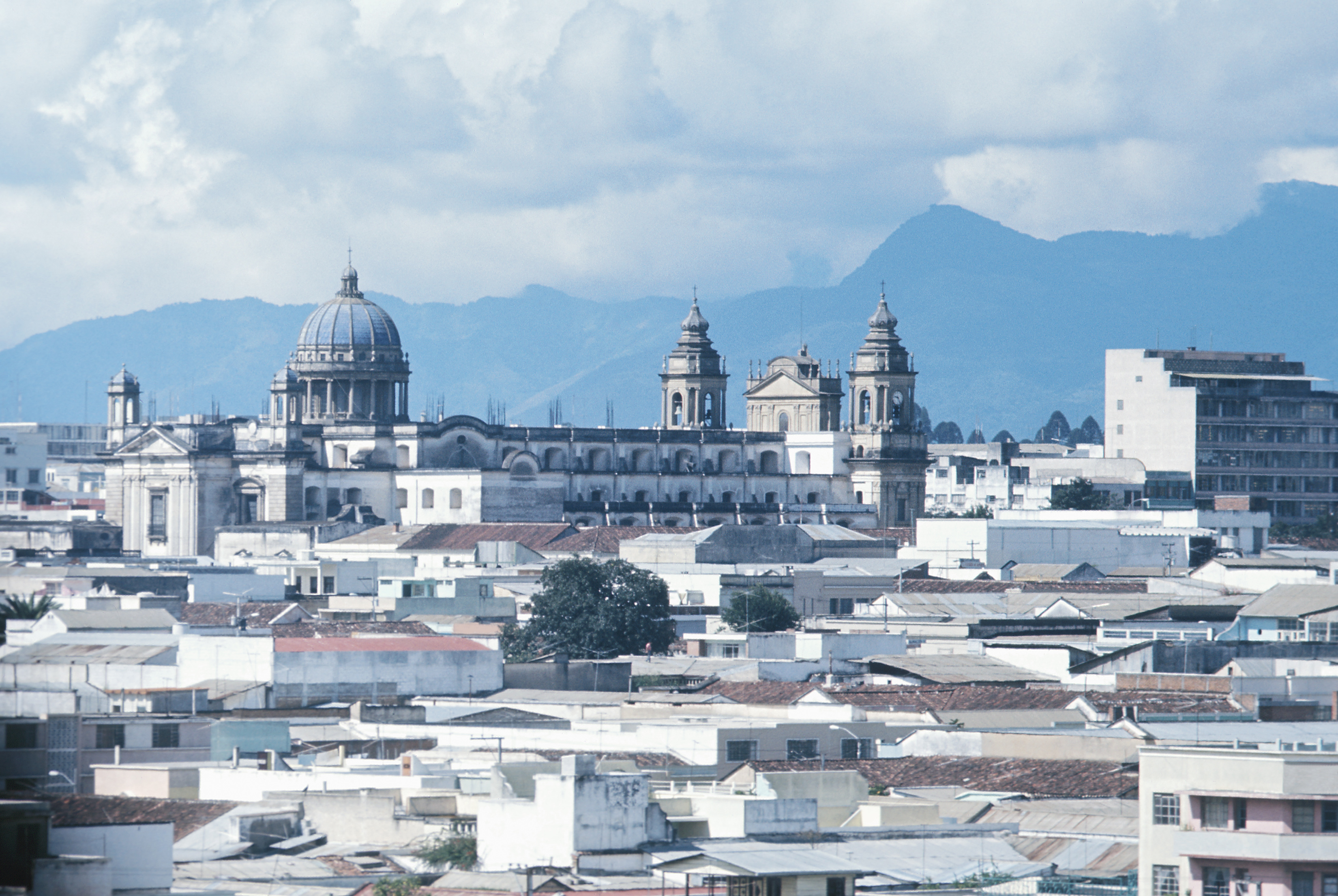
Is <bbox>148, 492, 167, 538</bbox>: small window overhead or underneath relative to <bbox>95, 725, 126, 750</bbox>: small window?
overhead

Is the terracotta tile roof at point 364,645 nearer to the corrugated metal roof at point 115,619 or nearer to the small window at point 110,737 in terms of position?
the corrugated metal roof at point 115,619

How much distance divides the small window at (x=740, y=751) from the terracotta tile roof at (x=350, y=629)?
79.6 feet

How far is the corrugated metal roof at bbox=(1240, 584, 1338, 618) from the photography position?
2963 inches

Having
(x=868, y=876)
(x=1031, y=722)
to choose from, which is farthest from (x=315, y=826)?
(x=1031, y=722)

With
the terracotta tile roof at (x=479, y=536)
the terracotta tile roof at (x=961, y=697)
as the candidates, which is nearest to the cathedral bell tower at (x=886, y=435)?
the terracotta tile roof at (x=479, y=536)

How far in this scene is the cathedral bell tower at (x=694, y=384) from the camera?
17825 centimetres

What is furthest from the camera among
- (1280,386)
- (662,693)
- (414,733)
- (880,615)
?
(1280,386)

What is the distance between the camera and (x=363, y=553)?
436ft

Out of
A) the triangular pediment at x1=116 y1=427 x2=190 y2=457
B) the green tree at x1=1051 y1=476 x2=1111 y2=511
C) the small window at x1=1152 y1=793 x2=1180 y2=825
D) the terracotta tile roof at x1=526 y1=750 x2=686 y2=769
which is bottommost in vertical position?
the terracotta tile roof at x1=526 y1=750 x2=686 y2=769

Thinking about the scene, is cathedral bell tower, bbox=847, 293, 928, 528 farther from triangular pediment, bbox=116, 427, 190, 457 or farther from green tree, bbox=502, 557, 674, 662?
green tree, bbox=502, 557, 674, 662

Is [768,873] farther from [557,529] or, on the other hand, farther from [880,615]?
[557,529]

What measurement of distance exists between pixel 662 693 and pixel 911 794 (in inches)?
747

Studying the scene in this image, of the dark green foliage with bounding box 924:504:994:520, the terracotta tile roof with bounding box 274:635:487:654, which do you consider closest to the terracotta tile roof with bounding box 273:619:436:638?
the terracotta tile roof with bounding box 274:635:487:654

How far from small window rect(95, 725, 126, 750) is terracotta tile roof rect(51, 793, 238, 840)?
3051mm
